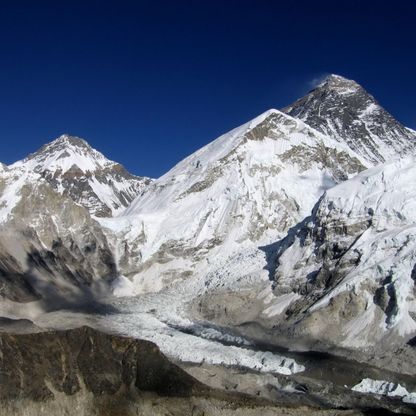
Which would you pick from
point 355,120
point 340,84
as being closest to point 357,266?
point 355,120

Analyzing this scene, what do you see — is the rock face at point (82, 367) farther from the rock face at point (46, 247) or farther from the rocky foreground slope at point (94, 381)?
the rock face at point (46, 247)

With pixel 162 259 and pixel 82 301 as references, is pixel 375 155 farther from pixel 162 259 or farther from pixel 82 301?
pixel 82 301

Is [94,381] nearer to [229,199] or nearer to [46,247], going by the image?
[46,247]

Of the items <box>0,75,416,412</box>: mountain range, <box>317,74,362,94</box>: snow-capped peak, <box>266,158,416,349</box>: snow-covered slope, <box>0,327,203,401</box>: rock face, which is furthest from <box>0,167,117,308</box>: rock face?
<box>317,74,362,94</box>: snow-capped peak

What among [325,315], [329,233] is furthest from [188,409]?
[329,233]

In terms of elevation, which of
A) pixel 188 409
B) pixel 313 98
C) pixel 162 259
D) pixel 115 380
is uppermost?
pixel 313 98

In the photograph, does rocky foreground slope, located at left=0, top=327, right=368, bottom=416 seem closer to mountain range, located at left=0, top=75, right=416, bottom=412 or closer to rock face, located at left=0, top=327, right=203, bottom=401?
rock face, located at left=0, top=327, right=203, bottom=401
